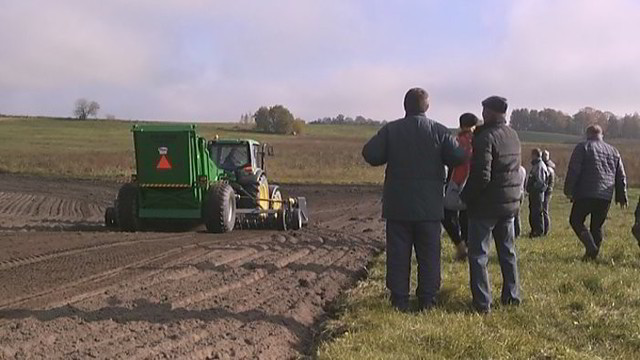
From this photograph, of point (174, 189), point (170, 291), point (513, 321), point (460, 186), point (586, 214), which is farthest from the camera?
point (174, 189)

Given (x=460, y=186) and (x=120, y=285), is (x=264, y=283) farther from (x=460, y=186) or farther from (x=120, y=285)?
(x=460, y=186)

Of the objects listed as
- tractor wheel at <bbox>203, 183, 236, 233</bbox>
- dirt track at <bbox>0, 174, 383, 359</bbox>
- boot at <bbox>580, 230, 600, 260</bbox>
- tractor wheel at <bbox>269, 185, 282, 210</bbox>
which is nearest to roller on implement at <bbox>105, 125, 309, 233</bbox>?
tractor wheel at <bbox>203, 183, 236, 233</bbox>

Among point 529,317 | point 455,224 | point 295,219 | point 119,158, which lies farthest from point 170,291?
point 119,158

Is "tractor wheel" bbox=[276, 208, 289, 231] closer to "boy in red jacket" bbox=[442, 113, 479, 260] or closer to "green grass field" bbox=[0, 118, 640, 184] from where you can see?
"boy in red jacket" bbox=[442, 113, 479, 260]

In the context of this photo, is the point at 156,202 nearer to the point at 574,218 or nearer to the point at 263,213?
the point at 263,213

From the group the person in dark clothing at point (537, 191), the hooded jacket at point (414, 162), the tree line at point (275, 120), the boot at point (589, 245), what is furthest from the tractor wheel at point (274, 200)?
the tree line at point (275, 120)

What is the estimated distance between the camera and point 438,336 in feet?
20.0

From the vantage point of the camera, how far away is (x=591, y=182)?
10406 mm

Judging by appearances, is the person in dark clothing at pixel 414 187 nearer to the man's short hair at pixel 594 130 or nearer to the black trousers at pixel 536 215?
the man's short hair at pixel 594 130

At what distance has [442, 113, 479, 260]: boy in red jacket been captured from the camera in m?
8.75

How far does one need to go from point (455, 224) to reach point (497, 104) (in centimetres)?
311

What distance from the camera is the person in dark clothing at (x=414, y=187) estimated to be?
7.20 metres

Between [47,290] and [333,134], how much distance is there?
3330 inches

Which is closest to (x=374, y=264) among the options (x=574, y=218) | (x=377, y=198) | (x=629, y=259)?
(x=574, y=218)
